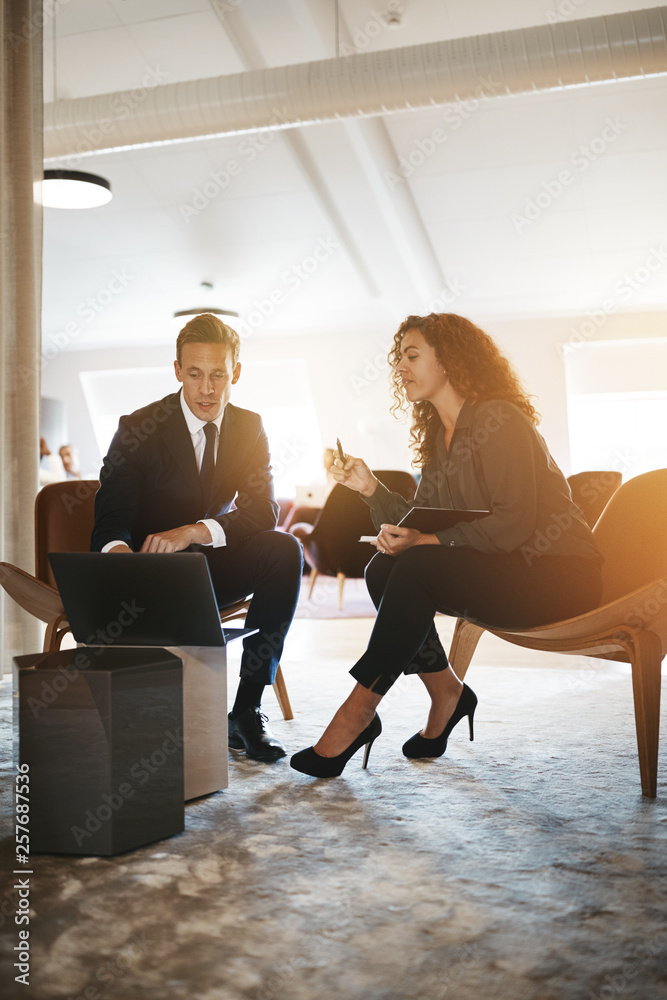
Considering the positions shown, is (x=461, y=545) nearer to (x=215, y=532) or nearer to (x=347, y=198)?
(x=215, y=532)

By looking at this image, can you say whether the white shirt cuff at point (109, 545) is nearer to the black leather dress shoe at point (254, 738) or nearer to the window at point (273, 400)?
the black leather dress shoe at point (254, 738)

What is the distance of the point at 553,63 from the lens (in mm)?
4215

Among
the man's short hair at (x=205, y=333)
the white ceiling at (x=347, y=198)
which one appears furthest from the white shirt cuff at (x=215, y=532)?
the white ceiling at (x=347, y=198)

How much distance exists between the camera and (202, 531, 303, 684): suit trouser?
6.54ft

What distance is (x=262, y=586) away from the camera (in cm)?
206

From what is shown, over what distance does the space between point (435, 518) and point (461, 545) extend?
0.08m

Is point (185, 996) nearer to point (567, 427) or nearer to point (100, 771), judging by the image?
point (100, 771)

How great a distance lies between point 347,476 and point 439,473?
0.78ft

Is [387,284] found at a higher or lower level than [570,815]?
higher

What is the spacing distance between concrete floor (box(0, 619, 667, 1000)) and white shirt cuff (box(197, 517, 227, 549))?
525 millimetres

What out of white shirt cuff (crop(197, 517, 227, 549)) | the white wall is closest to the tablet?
white shirt cuff (crop(197, 517, 227, 549))

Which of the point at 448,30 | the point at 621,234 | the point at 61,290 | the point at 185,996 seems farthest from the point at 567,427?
the point at 185,996

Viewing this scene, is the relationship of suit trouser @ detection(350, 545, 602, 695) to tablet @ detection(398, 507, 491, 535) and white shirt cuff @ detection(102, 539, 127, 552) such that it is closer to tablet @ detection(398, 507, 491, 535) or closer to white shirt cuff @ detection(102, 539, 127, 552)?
tablet @ detection(398, 507, 491, 535)

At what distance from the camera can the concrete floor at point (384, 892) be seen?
3.07 feet
